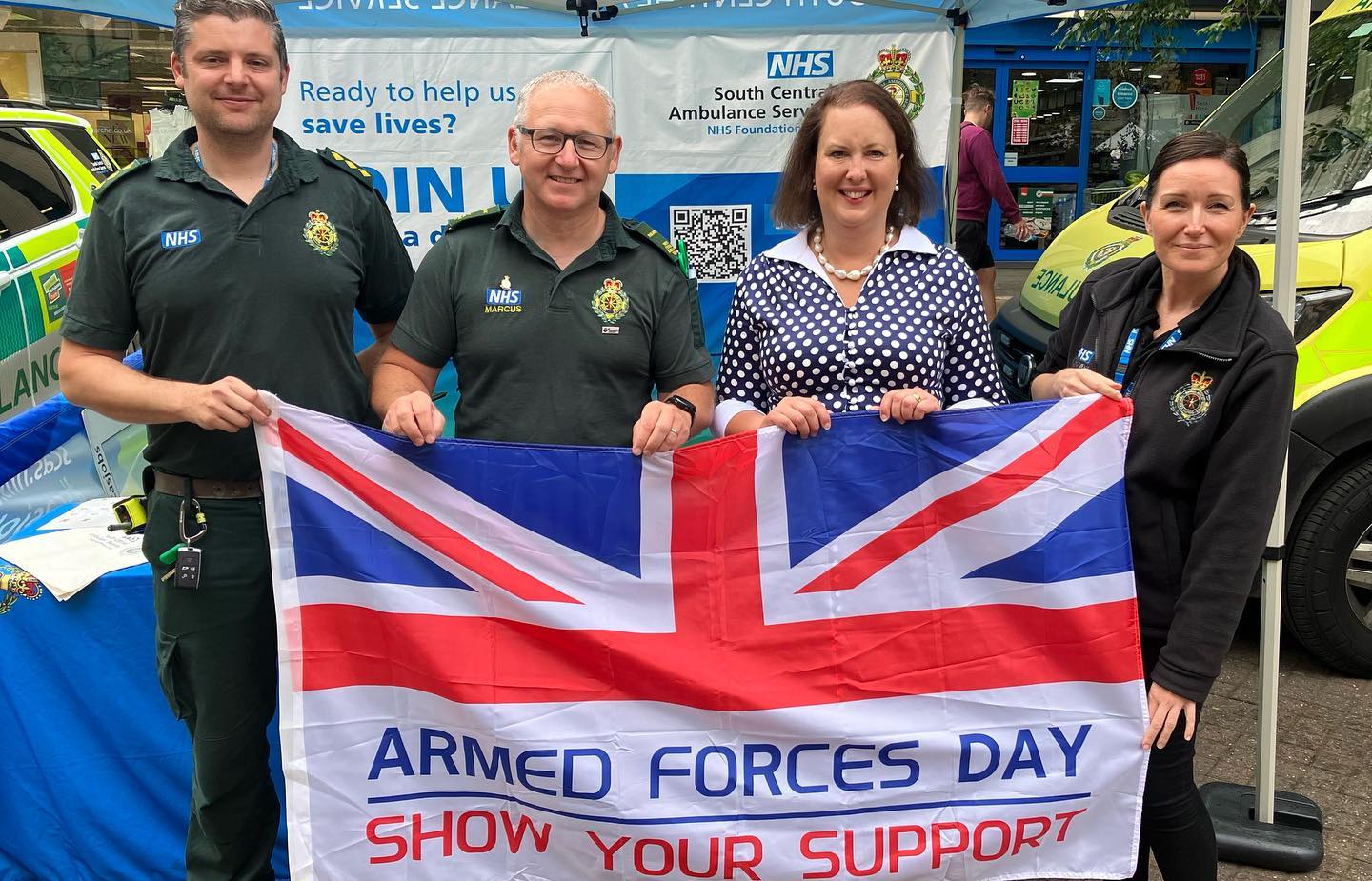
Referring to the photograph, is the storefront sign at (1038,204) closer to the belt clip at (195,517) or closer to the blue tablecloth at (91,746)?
the blue tablecloth at (91,746)

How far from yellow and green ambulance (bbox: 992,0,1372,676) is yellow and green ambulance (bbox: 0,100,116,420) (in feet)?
17.8

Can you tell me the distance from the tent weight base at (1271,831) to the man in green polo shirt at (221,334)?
268cm

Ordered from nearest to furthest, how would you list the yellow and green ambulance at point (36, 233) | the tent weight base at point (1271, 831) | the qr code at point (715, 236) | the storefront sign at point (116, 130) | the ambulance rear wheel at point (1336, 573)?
the tent weight base at point (1271, 831) → the ambulance rear wheel at point (1336, 573) → the qr code at point (715, 236) → the yellow and green ambulance at point (36, 233) → the storefront sign at point (116, 130)

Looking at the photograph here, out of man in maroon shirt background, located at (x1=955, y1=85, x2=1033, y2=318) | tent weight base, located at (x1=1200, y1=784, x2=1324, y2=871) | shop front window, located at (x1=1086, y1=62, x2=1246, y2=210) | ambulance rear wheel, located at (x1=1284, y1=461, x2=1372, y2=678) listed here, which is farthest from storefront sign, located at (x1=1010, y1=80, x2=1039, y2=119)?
tent weight base, located at (x1=1200, y1=784, x2=1324, y2=871)

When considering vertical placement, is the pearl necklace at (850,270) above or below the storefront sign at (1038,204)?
below

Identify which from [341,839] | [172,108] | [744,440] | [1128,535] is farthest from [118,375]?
[172,108]

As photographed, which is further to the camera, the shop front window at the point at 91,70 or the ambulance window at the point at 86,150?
the shop front window at the point at 91,70

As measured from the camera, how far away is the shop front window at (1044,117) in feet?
50.2

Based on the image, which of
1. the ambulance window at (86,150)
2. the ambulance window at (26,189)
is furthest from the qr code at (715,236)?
the ambulance window at (86,150)

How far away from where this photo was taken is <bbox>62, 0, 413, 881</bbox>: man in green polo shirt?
2.35m

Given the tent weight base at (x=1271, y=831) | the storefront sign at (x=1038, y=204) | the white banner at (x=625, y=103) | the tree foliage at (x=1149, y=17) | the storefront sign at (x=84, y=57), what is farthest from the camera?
the storefront sign at (x=1038, y=204)

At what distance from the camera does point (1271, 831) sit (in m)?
3.33

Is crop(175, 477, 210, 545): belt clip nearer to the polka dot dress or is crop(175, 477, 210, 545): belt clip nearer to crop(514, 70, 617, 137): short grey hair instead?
crop(514, 70, 617, 137): short grey hair

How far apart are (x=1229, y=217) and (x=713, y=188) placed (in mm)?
3443
